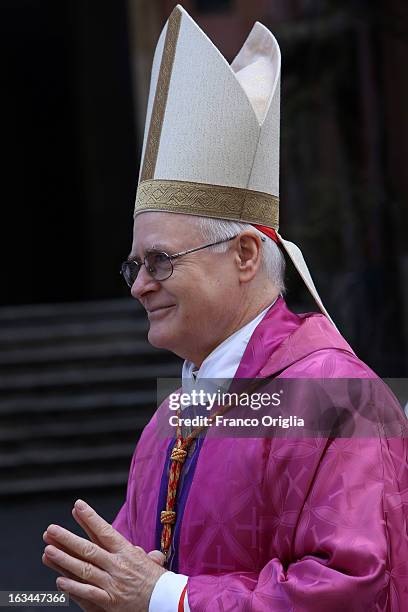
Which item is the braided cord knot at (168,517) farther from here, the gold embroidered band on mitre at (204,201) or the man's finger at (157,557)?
the gold embroidered band on mitre at (204,201)

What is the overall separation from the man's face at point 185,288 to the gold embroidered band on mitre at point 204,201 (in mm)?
24

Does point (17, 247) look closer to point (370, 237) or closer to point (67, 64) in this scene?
point (67, 64)

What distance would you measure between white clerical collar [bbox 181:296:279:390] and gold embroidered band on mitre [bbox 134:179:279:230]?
0.71 feet

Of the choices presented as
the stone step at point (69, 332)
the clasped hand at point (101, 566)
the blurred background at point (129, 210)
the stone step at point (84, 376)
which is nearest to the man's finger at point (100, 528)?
the clasped hand at point (101, 566)

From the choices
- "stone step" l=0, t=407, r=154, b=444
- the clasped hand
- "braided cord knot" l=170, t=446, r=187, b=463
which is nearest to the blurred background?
"stone step" l=0, t=407, r=154, b=444

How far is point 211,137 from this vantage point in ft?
7.29

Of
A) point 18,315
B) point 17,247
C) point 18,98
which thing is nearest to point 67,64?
point 18,98

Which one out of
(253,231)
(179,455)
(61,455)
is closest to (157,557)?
(179,455)

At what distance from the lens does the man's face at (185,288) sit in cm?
212

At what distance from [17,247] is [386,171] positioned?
5.57m

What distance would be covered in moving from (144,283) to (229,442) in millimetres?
362

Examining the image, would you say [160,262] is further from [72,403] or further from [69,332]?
[69,332]

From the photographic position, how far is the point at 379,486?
1.89m

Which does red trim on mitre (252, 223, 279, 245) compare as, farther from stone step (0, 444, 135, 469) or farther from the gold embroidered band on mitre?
stone step (0, 444, 135, 469)
